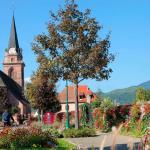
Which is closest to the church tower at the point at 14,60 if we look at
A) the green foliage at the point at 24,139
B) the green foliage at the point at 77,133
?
the green foliage at the point at 77,133

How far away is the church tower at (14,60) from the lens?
156 m

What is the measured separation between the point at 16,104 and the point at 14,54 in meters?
39.9

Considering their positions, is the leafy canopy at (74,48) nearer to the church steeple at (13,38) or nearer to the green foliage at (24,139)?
the green foliage at (24,139)

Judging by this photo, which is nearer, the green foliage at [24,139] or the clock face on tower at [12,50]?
the green foliage at [24,139]

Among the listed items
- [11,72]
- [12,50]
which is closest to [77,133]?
[11,72]

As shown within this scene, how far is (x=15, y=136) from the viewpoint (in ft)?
71.5

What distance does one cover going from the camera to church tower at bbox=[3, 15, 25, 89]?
156375 millimetres

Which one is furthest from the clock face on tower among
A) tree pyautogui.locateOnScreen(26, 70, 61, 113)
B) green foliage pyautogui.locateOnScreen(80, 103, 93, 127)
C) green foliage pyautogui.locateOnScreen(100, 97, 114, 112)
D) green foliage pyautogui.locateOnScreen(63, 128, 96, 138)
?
green foliage pyautogui.locateOnScreen(63, 128, 96, 138)

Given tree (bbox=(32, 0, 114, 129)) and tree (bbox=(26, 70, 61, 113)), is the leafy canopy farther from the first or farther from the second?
tree (bbox=(26, 70, 61, 113))

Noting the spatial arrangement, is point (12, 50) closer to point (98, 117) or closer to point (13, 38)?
point (13, 38)

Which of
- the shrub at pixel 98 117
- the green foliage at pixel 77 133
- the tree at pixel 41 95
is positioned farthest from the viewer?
the tree at pixel 41 95

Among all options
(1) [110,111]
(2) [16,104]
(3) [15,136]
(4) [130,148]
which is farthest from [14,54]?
(4) [130,148]

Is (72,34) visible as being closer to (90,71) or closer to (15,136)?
(90,71)

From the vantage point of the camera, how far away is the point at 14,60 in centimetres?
16062
